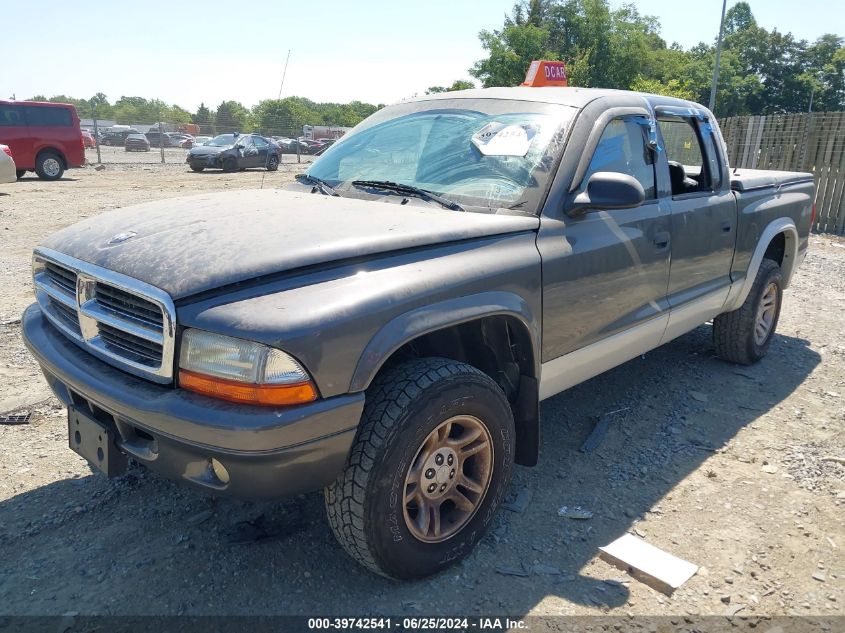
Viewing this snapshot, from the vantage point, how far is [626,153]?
11.1 ft

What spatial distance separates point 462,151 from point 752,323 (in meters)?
2.86

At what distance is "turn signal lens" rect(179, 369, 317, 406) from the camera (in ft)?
6.50

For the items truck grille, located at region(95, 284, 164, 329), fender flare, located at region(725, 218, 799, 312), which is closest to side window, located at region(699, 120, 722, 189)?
fender flare, located at region(725, 218, 799, 312)

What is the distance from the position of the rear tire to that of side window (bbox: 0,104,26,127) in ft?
58.8

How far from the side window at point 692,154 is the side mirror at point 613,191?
58.6 inches

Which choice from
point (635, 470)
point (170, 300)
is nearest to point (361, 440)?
point (170, 300)

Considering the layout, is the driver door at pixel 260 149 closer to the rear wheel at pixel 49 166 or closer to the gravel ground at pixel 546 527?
the rear wheel at pixel 49 166

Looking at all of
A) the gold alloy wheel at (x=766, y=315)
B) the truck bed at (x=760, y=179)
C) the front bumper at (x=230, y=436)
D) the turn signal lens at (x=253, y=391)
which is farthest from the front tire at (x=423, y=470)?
the gold alloy wheel at (x=766, y=315)

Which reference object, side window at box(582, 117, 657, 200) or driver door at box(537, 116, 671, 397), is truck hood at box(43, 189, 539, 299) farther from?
side window at box(582, 117, 657, 200)

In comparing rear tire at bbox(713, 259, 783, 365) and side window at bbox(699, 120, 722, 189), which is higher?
side window at bbox(699, 120, 722, 189)

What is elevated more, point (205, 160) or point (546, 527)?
point (205, 160)

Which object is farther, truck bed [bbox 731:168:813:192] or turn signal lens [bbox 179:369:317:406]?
truck bed [bbox 731:168:813:192]

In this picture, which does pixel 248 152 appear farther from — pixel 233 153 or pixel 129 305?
pixel 129 305

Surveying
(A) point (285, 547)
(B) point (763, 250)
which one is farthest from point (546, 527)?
(B) point (763, 250)
